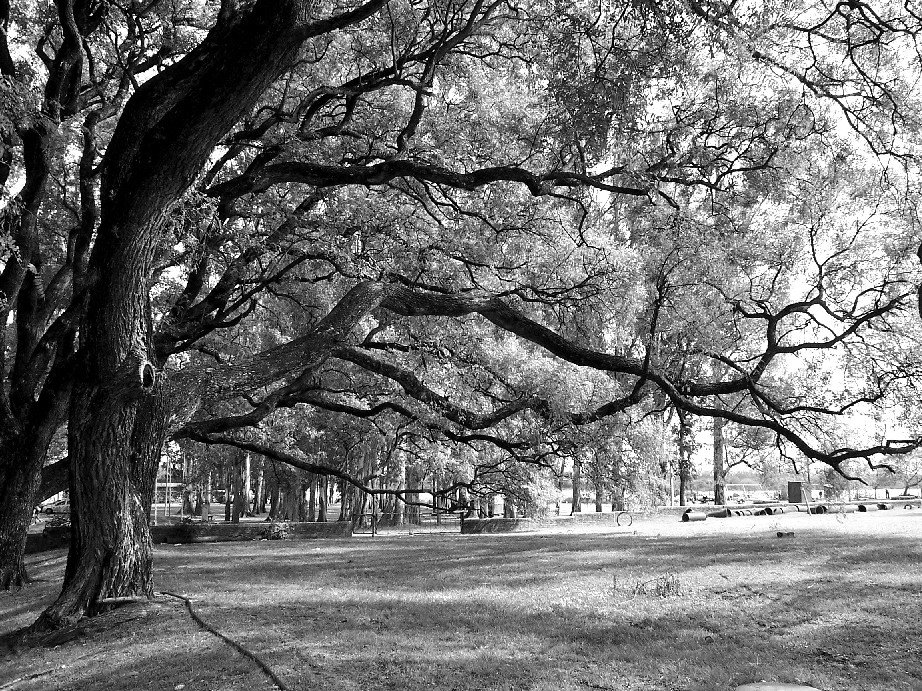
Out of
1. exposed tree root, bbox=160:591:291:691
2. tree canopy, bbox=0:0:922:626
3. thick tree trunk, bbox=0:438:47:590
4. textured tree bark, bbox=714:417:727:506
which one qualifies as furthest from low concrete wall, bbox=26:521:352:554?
textured tree bark, bbox=714:417:727:506

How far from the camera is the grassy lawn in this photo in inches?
235

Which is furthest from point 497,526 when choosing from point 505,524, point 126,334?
point 126,334

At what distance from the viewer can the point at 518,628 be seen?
7664mm

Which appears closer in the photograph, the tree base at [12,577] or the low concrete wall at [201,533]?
the tree base at [12,577]

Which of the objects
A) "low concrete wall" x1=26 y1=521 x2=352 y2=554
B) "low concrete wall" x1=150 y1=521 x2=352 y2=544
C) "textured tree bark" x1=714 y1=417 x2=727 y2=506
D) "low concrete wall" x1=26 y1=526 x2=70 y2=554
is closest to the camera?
"low concrete wall" x1=26 y1=526 x2=70 y2=554

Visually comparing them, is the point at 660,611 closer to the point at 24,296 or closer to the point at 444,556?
the point at 444,556

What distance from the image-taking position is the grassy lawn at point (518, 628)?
5.96 m

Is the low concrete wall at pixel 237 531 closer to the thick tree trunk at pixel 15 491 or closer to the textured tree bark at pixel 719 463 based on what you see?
the thick tree trunk at pixel 15 491

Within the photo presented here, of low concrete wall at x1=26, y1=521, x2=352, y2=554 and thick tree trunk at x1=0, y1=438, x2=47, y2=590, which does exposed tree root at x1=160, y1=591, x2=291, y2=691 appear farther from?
low concrete wall at x1=26, y1=521, x2=352, y2=554

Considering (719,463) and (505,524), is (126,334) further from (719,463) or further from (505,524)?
(719,463)

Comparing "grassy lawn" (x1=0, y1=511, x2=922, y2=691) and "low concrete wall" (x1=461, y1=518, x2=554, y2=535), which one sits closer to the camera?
"grassy lawn" (x1=0, y1=511, x2=922, y2=691)

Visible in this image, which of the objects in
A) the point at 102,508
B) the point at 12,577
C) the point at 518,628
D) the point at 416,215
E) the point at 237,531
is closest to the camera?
the point at 518,628

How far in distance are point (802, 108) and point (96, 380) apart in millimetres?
10056

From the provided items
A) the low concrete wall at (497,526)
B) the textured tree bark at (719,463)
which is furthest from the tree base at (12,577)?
the textured tree bark at (719,463)
